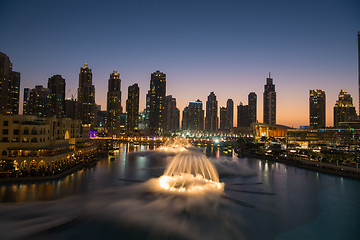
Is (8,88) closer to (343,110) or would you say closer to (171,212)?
(171,212)

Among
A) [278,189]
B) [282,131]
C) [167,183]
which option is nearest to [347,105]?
[282,131]

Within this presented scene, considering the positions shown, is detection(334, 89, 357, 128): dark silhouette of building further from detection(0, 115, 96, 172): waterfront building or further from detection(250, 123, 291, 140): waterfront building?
detection(0, 115, 96, 172): waterfront building

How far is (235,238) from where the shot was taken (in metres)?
20.8

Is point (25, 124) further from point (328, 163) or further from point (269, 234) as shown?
point (328, 163)

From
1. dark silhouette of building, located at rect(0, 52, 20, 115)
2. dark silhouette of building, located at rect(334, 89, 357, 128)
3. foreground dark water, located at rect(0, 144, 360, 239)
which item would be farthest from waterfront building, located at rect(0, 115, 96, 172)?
dark silhouette of building, located at rect(334, 89, 357, 128)

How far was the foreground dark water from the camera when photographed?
21.7 m

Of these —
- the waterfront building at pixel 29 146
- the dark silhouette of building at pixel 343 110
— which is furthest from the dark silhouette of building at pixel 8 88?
the dark silhouette of building at pixel 343 110

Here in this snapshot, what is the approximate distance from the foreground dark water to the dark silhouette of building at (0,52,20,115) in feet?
488

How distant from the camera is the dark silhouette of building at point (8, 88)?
500ft

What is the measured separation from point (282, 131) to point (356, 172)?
13600cm

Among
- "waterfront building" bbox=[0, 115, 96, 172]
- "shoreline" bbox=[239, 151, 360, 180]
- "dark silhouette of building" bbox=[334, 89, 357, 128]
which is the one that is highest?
"dark silhouette of building" bbox=[334, 89, 357, 128]

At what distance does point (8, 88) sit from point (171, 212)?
592 feet

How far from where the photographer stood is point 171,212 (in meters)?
25.7

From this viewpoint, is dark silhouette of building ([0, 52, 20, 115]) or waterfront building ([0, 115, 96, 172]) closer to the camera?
waterfront building ([0, 115, 96, 172])
